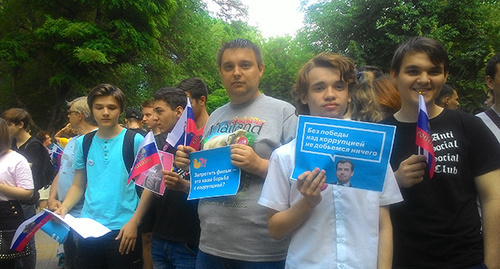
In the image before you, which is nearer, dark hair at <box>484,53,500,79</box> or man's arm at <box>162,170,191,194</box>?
man's arm at <box>162,170,191,194</box>

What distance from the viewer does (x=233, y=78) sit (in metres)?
2.60

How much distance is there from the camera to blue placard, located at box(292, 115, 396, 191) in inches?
68.2

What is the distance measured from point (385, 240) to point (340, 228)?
212mm

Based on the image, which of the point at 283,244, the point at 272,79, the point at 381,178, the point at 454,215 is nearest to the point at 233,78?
the point at 283,244

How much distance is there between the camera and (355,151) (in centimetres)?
175

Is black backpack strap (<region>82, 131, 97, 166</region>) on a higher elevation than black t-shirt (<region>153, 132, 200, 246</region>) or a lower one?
higher

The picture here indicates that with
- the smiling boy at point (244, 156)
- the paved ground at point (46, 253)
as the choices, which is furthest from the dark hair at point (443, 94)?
the paved ground at point (46, 253)

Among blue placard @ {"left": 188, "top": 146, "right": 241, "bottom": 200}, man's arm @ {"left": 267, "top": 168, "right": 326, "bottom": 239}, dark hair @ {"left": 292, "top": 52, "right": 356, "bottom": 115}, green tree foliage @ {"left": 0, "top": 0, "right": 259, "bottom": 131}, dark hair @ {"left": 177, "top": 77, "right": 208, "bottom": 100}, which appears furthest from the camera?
green tree foliage @ {"left": 0, "top": 0, "right": 259, "bottom": 131}

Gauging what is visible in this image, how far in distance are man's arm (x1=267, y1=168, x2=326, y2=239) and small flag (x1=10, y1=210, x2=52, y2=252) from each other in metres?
1.94

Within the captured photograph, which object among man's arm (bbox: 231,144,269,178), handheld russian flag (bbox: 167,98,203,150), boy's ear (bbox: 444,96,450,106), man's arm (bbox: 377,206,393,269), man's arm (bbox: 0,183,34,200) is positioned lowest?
man's arm (bbox: 377,206,393,269)

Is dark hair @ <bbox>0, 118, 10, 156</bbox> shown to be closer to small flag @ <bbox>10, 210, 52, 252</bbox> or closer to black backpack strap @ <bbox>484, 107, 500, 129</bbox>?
small flag @ <bbox>10, 210, 52, 252</bbox>

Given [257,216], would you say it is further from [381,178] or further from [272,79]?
[272,79]

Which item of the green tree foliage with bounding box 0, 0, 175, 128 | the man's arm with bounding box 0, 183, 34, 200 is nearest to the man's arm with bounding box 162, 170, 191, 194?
the man's arm with bounding box 0, 183, 34, 200

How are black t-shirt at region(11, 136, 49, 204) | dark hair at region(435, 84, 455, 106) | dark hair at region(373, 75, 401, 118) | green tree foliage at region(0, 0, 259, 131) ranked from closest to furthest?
dark hair at region(373, 75, 401, 118) < dark hair at region(435, 84, 455, 106) < black t-shirt at region(11, 136, 49, 204) < green tree foliage at region(0, 0, 259, 131)
